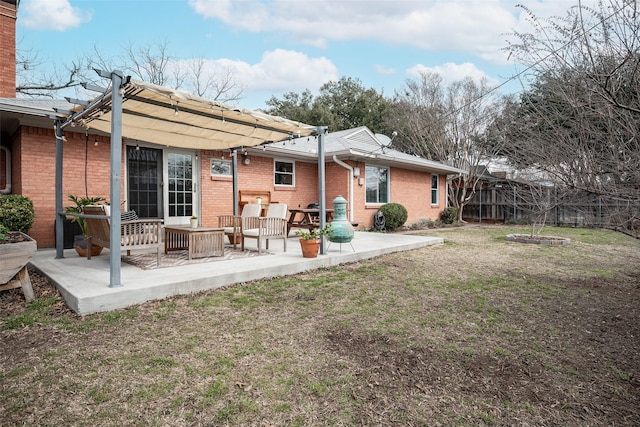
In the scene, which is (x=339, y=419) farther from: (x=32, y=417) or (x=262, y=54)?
(x=262, y=54)

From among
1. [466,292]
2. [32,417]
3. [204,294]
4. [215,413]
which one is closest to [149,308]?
[204,294]

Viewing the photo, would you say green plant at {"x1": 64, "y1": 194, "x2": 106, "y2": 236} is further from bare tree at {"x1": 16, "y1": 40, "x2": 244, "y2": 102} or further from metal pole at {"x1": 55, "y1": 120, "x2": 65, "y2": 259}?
bare tree at {"x1": 16, "y1": 40, "x2": 244, "y2": 102}

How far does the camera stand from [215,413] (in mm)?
2188

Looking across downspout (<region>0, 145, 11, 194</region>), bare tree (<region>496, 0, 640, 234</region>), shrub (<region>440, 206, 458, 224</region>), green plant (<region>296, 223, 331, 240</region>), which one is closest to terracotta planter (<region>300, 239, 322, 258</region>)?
green plant (<region>296, 223, 331, 240</region>)

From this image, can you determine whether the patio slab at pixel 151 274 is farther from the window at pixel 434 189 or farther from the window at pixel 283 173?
the window at pixel 434 189

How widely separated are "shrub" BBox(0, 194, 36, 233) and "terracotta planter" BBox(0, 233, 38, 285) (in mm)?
3040

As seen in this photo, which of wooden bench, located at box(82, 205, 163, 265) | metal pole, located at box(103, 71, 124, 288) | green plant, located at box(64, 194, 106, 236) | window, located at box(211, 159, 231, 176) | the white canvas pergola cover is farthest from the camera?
window, located at box(211, 159, 231, 176)

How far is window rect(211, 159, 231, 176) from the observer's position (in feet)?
32.9

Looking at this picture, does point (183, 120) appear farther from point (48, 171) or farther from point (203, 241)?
point (48, 171)

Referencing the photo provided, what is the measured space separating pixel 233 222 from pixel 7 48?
27.7 feet

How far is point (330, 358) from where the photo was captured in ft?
9.59

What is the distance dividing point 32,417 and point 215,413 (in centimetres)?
104

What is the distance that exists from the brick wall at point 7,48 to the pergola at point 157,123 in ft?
18.5

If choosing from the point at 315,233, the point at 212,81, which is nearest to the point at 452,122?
the point at 212,81
